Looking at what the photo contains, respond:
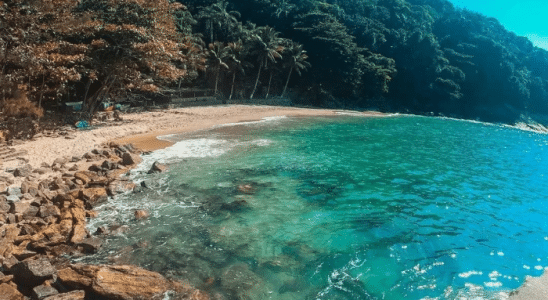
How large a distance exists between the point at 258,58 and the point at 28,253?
140ft

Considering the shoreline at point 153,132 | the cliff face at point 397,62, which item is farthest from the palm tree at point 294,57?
the shoreline at point 153,132

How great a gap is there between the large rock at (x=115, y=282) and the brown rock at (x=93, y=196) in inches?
189

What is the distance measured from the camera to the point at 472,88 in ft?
240

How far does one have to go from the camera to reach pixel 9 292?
21.0 ft

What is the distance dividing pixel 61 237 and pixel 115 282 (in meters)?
3.23

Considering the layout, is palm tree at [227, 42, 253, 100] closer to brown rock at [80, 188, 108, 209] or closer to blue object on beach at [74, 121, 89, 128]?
blue object on beach at [74, 121, 89, 128]

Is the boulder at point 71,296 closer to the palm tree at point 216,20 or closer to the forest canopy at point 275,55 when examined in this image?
the forest canopy at point 275,55

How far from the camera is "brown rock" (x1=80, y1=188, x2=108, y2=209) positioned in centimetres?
1171

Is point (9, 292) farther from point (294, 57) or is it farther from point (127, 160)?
point (294, 57)

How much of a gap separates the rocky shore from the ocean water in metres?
0.62

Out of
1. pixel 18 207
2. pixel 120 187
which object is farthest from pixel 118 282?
pixel 120 187

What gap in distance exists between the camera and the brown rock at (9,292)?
20.6 ft

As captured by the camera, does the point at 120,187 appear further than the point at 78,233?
Yes

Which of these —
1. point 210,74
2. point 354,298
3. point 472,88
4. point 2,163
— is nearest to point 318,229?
point 354,298
